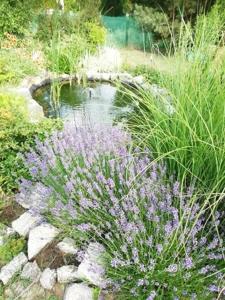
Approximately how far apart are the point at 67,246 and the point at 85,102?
429 centimetres

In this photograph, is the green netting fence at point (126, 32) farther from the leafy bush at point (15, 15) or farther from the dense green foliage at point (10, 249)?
the dense green foliage at point (10, 249)

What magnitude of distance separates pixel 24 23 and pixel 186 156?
820 cm

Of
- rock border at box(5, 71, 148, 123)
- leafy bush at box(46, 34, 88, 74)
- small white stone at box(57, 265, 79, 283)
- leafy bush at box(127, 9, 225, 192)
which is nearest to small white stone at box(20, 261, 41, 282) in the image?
small white stone at box(57, 265, 79, 283)

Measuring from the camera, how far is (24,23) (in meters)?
9.67

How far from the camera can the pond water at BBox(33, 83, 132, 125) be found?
19.2 ft

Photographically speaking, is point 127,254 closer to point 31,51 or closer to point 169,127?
point 169,127

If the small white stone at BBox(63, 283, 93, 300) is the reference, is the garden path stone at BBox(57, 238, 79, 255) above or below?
above

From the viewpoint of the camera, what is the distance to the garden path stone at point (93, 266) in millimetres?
2275

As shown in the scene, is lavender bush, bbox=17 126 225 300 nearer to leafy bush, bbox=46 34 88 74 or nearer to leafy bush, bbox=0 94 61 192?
leafy bush, bbox=0 94 61 192

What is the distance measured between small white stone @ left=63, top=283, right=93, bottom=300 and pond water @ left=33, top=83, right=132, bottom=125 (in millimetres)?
3269

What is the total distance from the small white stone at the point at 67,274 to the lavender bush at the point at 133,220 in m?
0.18

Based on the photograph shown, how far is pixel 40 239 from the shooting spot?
104 inches

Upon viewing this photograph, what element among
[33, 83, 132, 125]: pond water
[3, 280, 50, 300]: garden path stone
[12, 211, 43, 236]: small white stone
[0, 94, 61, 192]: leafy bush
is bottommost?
[3, 280, 50, 300]: garden path stone

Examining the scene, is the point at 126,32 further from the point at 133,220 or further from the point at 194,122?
the point at 133,220
